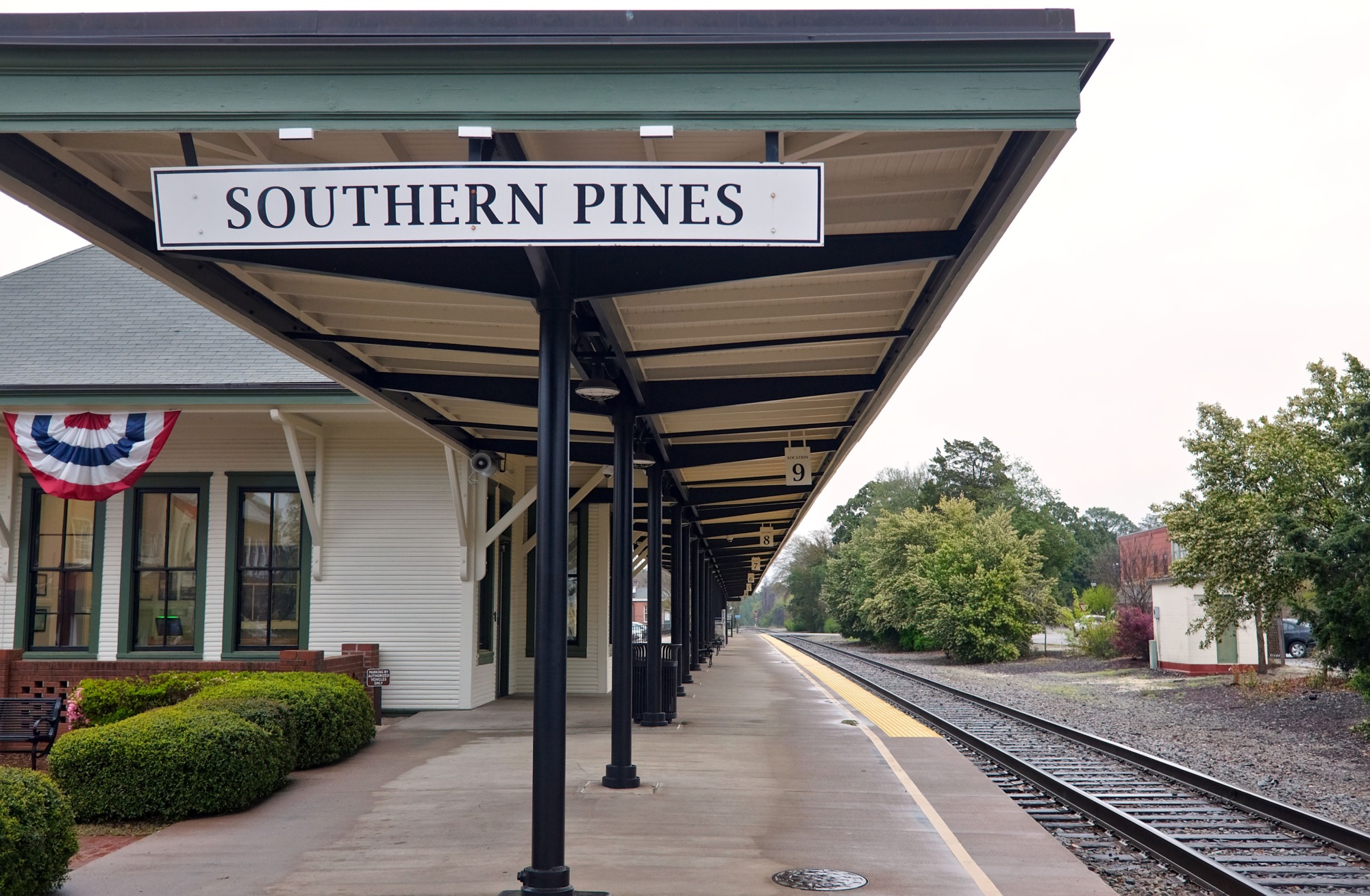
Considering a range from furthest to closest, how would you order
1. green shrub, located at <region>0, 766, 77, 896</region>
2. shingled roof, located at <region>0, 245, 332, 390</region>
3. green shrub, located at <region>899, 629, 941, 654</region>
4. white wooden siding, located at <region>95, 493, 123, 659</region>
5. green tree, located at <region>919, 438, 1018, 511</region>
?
green tree, located at <region>919, 438, 1018, 511</region> < green shrub, located at <region>899, 629, 941, 654</region> < white wooden siding, located at <region>95, 493, 123, 659</region> < shingled roof, located at <region>0, 245, 332, 390</region> < green shrub, located at <region>0, 766, 77, 896</region>

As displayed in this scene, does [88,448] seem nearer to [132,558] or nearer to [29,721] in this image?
[132,558]

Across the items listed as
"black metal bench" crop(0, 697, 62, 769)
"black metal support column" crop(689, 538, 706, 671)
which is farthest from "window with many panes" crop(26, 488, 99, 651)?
"black metal support column" crop(689, 538, 706, 671)

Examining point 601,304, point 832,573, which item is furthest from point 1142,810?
point 832,573

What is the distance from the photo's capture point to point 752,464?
58.7 ft

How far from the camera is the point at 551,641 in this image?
6070 millimetres

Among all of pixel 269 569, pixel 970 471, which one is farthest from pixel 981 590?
pixel 970 471

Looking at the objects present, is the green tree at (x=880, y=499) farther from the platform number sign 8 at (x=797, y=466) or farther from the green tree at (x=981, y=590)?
the platform number sign 8 at (x=797, y=466)

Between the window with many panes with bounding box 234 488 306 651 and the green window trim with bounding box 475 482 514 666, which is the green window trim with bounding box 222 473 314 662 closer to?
the window with many panes with bounding box 234 488 306 651

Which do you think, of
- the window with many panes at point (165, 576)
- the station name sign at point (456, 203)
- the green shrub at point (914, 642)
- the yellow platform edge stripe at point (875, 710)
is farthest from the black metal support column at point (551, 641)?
the green shrub at point (914, 642)

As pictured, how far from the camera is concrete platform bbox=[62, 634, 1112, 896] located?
653cm

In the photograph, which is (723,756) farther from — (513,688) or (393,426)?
(513,688)

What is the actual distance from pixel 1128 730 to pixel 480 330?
12714 mm

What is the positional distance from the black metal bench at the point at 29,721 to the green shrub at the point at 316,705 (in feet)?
4.58

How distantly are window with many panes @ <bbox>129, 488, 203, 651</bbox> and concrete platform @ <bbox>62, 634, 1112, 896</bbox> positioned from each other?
4.40 m
